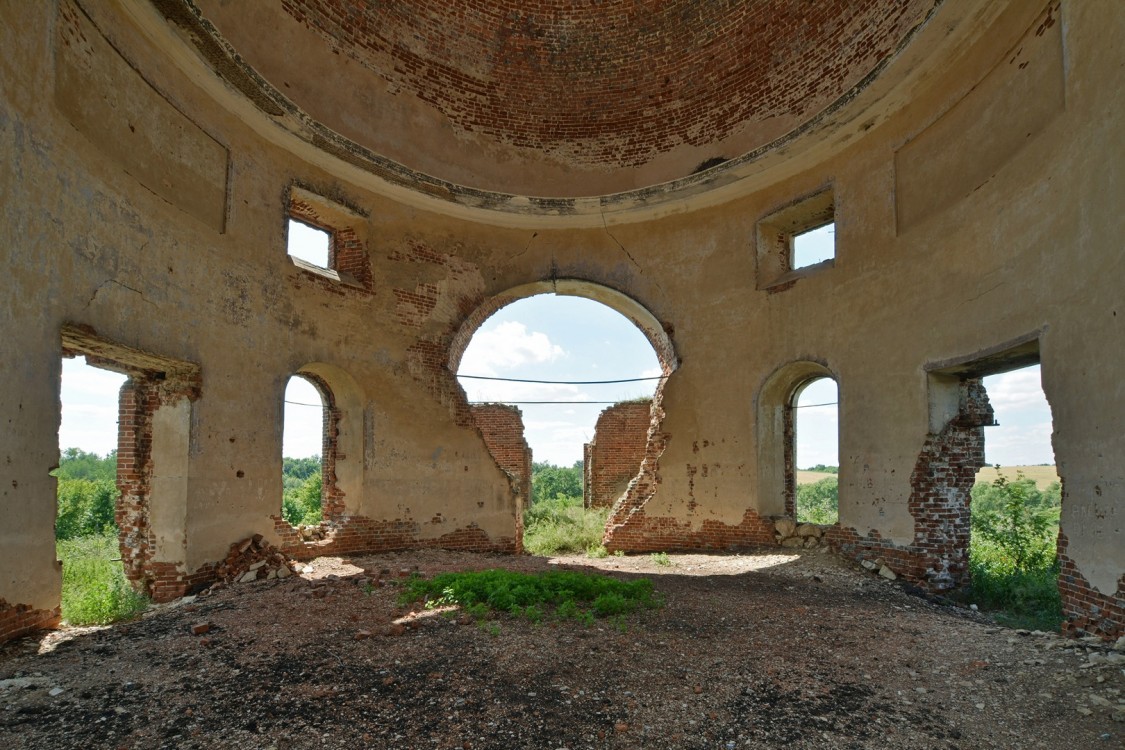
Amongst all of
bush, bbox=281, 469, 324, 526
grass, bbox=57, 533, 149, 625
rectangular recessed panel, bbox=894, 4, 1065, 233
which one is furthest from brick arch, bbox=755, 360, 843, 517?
bush, bbox=281, 469, 324, 526

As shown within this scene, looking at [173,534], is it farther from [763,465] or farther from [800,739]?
[763,465]

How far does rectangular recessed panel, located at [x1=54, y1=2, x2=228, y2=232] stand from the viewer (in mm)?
5762

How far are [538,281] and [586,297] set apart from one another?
1057 millimetres

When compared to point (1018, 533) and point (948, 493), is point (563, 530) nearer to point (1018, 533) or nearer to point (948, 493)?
point (948, 493)

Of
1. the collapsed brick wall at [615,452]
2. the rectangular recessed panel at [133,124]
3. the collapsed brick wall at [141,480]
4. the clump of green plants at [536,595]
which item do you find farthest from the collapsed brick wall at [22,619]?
the collapsed brick wall at [615,452]

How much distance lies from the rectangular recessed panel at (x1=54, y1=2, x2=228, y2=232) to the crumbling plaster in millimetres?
116

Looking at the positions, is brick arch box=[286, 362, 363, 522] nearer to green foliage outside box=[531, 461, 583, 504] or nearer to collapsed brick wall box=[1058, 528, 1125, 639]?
collapsed brick wall box=[1058, 528, 1125, 639]

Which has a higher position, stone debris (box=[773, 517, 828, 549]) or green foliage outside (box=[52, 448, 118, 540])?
stone debris (box=[773, 517, 828, 549])

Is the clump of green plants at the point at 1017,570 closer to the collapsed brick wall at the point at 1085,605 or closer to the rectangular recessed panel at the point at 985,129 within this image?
the collapsed brick wall at the point at 1085,605

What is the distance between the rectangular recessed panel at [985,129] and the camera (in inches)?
233

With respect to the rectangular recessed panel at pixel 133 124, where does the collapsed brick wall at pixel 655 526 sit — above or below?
below

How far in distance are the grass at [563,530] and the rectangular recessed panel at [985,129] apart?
7404 mm

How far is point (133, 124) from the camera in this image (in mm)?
6586

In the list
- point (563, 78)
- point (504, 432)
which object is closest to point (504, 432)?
point (504, 432)
